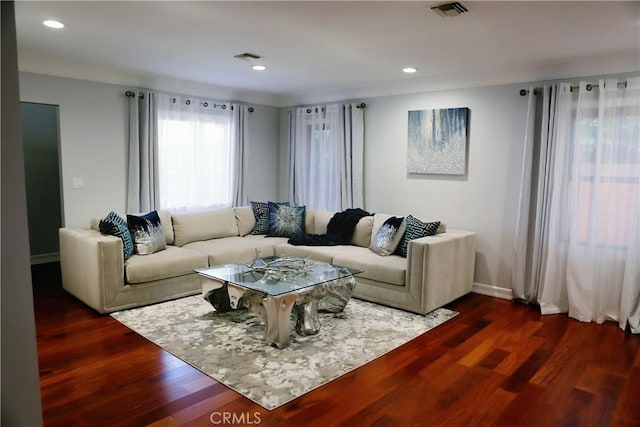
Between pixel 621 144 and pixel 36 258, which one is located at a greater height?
pixel 621 144

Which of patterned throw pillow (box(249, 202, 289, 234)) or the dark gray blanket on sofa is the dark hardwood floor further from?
patterned throw pillow (box(249, 202, 289, 234))

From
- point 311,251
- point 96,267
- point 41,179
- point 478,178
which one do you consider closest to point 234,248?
point 311,251

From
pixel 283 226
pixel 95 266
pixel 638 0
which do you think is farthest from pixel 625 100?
pixel 95 266

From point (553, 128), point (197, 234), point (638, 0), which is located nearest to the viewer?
point (638, 0)

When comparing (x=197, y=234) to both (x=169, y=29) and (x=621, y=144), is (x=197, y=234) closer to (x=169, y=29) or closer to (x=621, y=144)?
(x=169, y=29)

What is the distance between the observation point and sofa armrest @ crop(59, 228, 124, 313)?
3797 millimetres

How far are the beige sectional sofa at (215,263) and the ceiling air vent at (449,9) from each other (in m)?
1.92

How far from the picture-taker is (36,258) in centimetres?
568

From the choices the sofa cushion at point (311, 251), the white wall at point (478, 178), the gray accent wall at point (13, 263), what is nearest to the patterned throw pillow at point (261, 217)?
the sofa cushion at point (311, 251)

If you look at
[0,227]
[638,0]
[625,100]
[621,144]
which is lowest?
[0,227]

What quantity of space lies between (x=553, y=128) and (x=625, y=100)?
58 cm

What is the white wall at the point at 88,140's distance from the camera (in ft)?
14.9

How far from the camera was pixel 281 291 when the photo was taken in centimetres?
324

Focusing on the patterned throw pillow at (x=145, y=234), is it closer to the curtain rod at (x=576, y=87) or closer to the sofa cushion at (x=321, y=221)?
the sofa cushion at (x=321, y=221)
